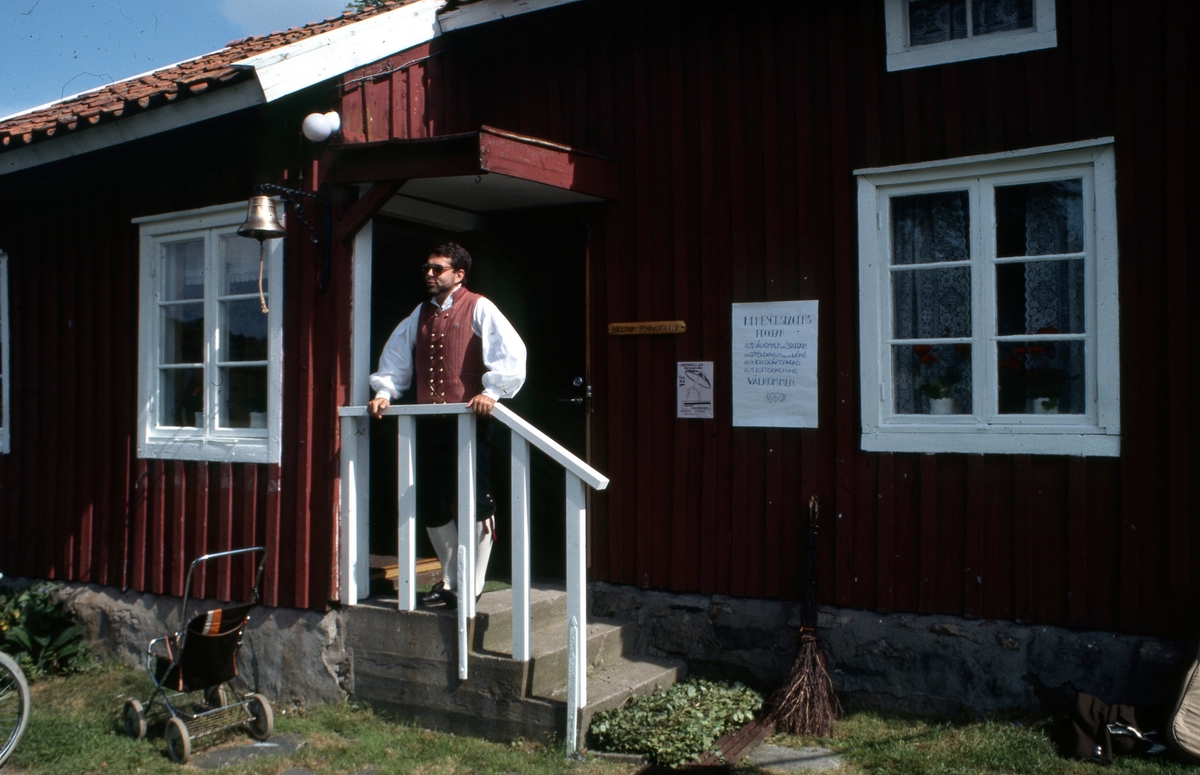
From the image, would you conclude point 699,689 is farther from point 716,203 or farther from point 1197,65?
point 1197,65

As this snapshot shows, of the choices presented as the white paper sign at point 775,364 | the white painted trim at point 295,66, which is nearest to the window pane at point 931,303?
the white paper sign at point 775,364

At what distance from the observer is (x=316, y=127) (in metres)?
5.45

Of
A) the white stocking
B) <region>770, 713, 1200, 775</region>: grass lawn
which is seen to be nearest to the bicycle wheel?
the white stocking

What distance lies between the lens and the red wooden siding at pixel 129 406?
572 centimetres

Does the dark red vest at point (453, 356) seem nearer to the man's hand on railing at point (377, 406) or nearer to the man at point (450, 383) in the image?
the man at point (450, 383)

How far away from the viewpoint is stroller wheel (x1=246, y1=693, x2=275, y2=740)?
199 inches

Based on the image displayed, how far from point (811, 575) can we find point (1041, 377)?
150cm

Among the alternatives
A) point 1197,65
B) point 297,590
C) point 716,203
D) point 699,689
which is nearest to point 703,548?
point 699,689

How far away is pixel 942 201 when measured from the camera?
16.8 ft

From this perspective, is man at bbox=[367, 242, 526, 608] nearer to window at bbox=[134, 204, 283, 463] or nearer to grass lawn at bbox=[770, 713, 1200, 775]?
window at bbox=[134, 204, 283, 463]

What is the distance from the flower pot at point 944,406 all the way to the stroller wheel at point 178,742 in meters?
3.98

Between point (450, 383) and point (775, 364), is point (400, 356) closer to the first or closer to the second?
point (450, 383)

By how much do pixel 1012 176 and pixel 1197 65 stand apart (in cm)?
88

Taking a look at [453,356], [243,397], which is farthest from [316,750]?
[243,397]
